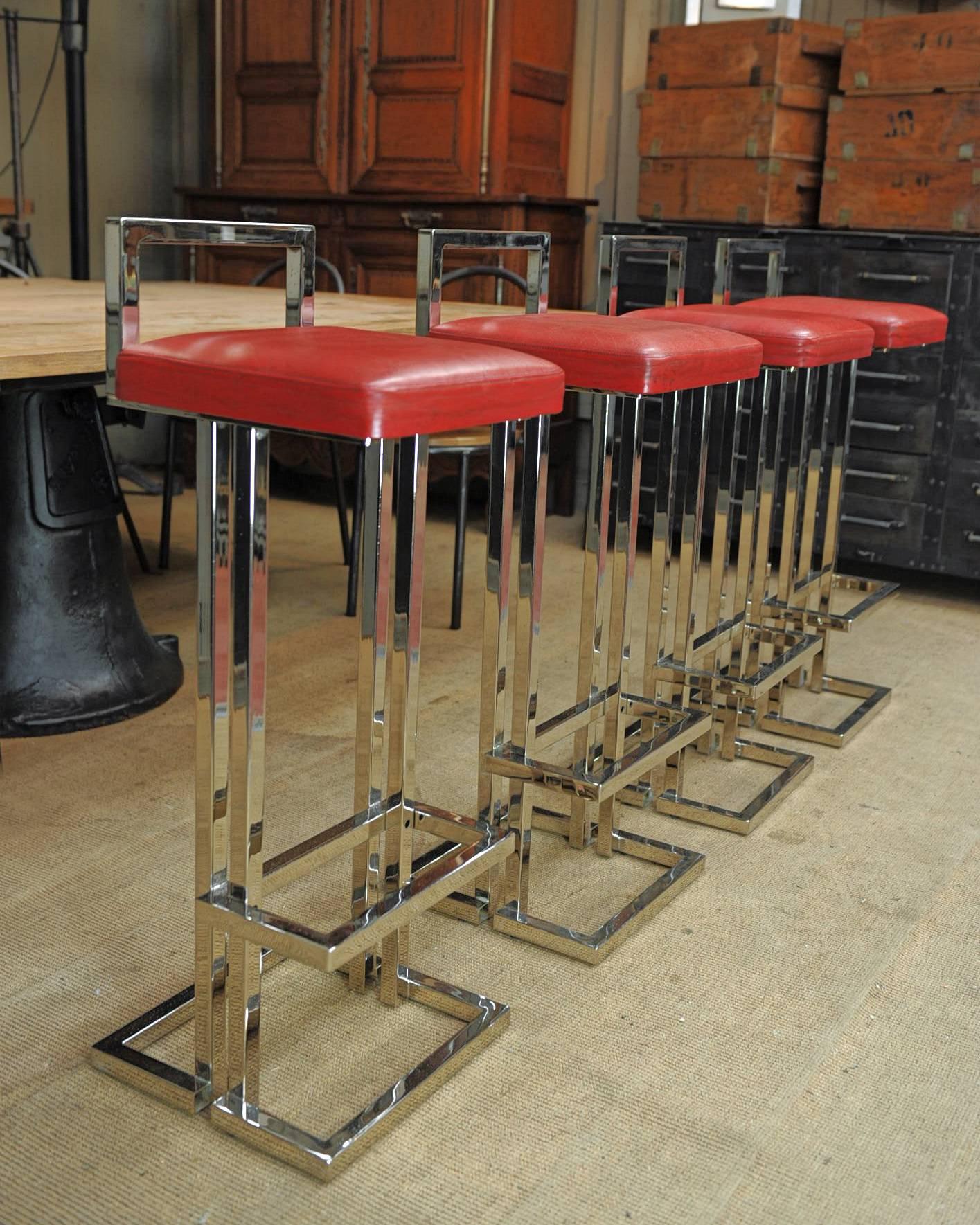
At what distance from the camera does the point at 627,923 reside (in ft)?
5.98

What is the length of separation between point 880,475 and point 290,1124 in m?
2.77

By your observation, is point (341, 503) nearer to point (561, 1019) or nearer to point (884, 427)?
point (884, 427)

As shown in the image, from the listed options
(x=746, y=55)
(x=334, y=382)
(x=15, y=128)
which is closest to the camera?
(x=334, y=382)

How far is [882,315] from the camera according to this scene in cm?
253

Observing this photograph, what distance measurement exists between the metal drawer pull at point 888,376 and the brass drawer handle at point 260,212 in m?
2.09

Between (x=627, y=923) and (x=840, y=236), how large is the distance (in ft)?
8.02

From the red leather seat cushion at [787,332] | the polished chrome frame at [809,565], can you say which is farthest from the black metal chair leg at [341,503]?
the red leather seat cushion at [787,332]

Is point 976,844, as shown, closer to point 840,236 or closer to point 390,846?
point 390,846

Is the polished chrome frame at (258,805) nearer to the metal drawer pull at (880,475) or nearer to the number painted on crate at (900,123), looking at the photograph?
the metal drawer pull at (880,475)

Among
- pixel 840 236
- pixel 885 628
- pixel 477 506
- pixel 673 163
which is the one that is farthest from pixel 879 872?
pixel 477 506

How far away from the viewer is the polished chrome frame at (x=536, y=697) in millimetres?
1722

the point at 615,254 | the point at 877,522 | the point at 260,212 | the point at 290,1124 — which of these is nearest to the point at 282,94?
the point at 260,212

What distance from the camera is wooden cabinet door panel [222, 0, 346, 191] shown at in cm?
443

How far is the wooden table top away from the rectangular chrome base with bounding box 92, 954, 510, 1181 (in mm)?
825
